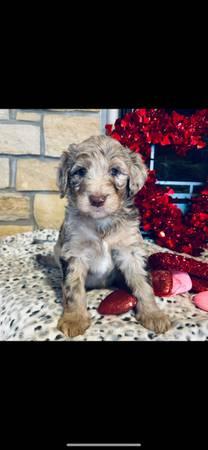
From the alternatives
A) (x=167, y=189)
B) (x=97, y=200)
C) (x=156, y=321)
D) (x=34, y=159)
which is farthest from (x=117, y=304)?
(x=34, y=159)

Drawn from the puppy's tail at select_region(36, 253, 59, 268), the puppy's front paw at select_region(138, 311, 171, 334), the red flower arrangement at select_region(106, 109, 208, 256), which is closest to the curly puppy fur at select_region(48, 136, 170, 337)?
the puppy's front paw at select_region(138, 311, 171, 334)

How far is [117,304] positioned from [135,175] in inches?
31.2

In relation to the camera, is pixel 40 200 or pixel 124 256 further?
pixel 40 200

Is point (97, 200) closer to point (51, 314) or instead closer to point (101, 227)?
point (101, 227)

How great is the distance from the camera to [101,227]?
2.47 meters

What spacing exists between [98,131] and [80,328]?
2.42 m

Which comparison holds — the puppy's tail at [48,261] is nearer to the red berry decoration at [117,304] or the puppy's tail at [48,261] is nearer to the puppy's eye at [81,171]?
the red berry decoration at [117,304]

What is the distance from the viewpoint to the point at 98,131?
3975 mm

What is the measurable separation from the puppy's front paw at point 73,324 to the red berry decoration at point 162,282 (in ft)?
2.06

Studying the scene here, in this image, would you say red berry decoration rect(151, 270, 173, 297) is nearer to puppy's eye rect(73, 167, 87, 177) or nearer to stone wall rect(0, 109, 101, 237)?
puppy's eye rect(73, 167, 87, 177)

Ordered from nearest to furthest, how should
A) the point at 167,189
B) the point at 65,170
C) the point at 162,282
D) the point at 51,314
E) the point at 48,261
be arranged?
the point at 51,314, the point at 65,170, the point at 162,282, the point at 48,261, the point at 167,189

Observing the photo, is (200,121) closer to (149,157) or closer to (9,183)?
(149,157)

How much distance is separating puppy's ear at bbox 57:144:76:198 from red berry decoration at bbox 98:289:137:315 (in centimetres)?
71
